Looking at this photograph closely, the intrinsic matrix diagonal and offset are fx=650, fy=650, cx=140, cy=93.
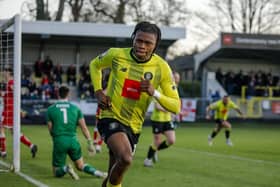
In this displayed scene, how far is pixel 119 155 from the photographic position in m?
7.33

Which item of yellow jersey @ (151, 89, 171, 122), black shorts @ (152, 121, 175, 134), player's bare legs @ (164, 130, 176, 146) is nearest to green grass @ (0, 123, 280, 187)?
player's bare legs @ (164, 130, 176, 146)

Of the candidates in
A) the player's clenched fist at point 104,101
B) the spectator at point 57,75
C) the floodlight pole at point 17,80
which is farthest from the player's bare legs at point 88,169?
the spectator at point 57,75

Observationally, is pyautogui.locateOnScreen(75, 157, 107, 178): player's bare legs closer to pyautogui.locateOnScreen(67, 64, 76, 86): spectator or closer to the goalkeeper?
the goalkeeper

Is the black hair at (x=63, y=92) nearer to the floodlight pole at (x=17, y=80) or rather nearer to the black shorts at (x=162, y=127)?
A: the floodlight pole at (x=17, y=80)

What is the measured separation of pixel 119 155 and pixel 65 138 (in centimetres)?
406

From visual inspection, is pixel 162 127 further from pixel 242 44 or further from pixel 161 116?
pixel 242 44

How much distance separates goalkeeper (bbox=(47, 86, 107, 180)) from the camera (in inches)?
440

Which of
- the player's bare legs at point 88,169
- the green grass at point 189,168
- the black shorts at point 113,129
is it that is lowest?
the green grass at point 189,168

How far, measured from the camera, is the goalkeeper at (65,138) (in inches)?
440

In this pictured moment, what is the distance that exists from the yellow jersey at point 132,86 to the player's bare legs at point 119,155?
0.85ft

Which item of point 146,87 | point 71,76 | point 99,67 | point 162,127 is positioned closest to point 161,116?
point 162,127

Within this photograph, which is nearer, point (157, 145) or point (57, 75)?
point (157, 145)

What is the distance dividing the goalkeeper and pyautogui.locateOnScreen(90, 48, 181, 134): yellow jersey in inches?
138

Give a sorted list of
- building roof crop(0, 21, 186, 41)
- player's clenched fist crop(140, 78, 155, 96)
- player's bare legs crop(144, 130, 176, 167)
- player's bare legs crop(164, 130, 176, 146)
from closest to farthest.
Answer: player's clenched fist crop(140, 78, 155, 96) < player's bare legs crop(144, 130, 176, 167) < player's bare legs crop(164, 130, 176, 146) < building roof crop(0, 21, 186, 41)
